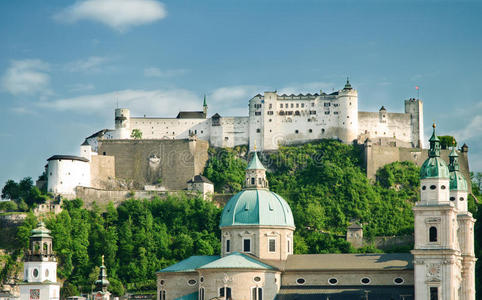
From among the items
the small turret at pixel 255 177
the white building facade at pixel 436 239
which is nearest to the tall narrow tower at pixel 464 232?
the white building facade at pixel 436 239

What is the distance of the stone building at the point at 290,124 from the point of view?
131 m

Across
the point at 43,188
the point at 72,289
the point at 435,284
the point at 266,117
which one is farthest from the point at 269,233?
the point at 266,117

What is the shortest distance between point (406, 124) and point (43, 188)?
49132 millimetres

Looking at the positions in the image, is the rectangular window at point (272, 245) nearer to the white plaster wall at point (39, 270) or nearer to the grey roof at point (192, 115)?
the white plaster wall at point (39, 270)

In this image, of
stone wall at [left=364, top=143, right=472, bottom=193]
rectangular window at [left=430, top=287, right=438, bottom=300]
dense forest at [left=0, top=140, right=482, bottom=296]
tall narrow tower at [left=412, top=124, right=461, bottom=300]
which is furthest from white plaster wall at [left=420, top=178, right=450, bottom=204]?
stone wall at [left=364, top=143, right=472, bottom=193]

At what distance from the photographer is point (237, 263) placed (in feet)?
262

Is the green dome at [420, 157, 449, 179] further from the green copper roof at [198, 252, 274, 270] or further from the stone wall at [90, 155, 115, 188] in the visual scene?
the stone wall at [90, 155, 115, 188]

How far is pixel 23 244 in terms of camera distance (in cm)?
10375

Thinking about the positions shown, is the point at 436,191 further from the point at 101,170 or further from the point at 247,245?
the point at 101,170

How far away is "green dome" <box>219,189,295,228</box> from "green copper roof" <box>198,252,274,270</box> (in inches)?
157

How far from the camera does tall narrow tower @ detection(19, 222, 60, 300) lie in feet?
235

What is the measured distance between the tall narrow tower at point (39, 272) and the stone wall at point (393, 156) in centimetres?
5993

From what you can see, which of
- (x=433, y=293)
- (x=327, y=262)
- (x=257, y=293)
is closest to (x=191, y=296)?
(x=257, y=293)

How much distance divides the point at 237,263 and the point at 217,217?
1216 inches
